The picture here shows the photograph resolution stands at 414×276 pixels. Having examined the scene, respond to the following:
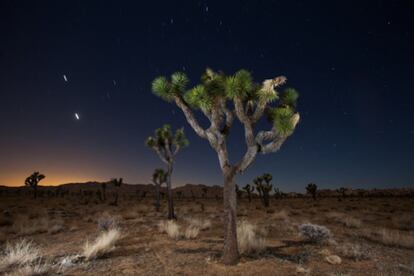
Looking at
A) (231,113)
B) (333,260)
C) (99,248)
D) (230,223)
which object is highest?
(231,113)

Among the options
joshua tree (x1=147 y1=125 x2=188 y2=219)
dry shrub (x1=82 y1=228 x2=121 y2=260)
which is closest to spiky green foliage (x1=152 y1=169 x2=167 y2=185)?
joshua tree (x1=147 y1=125 x2=188 y2=219)

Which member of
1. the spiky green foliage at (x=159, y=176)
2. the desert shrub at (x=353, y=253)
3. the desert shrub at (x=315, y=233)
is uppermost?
the spiky green foliage at (x=159, y=176)

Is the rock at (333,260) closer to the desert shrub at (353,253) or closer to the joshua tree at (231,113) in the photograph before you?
the desert shrub at (353,253)

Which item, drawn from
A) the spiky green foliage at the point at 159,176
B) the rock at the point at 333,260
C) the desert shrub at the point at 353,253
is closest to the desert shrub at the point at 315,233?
the desert shrub at the point at 353,253

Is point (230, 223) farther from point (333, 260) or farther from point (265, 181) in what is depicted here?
point (265, 181)

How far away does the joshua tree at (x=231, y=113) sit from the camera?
287 inches

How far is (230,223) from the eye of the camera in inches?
283

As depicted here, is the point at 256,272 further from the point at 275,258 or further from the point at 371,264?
the point at 371,264

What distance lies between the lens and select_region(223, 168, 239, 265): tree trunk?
7.00 m

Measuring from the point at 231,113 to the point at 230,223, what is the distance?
3.29m

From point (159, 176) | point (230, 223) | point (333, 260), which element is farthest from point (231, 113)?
point (159, 176)

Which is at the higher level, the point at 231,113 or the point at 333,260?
the point at 231,113

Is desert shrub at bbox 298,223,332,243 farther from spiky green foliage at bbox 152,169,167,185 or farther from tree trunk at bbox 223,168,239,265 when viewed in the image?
spiky green foliage at bbox 152,169,167,185

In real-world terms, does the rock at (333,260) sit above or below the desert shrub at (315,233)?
below
